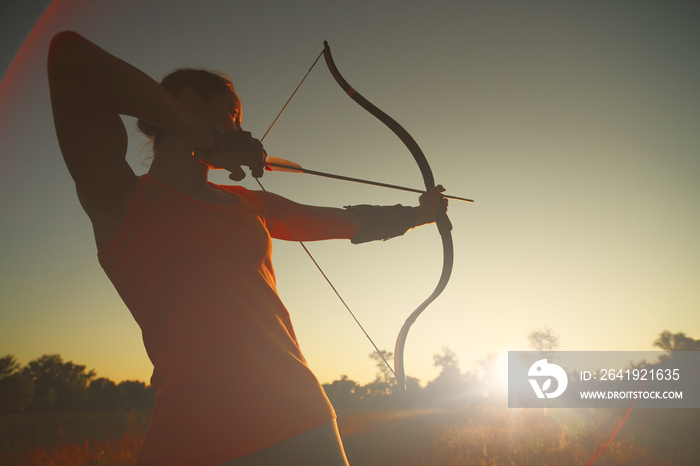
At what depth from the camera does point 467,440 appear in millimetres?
5781

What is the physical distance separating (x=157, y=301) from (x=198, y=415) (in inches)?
10.9

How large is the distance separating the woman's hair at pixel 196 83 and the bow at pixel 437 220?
1.12 m

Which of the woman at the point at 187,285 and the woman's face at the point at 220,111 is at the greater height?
the woman's face at the point at 220,111

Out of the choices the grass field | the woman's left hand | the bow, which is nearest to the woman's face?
the woman's left hand

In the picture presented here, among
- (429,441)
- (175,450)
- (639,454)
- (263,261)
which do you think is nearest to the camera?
(175,450)

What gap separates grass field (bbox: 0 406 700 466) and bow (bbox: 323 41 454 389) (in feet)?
13.1

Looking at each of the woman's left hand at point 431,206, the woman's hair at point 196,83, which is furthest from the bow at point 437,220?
the woman's hair at point 196,83

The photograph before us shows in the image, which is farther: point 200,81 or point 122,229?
point 200,81

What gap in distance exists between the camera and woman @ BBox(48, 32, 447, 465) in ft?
2.35

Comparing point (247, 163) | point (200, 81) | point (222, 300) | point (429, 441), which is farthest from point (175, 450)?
point (429, 441)

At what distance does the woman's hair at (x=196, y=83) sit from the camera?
115 centimetres

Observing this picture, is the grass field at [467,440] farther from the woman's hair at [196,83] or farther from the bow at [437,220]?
the woman's hair at [196,83]

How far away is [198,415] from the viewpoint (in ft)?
2.33

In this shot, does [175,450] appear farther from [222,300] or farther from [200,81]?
[200,81]
